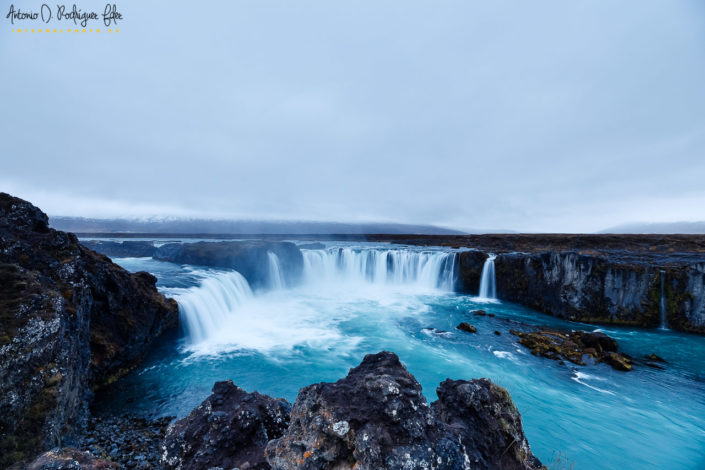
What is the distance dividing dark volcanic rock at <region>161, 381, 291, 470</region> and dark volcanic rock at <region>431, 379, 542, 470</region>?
246 centimetres

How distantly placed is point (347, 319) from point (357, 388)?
62.7 ft

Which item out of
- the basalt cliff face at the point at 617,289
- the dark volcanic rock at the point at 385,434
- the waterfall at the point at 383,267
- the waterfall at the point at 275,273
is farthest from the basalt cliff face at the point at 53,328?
the basalt cliff face at the point at 617,289

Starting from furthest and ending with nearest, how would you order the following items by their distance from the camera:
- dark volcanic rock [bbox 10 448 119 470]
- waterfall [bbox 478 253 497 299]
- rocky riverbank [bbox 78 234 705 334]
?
1. waterfall [bbox 478 253 497 299]
2. rocky riverbank [bbox 78 234 705 334]
3. dark volcanic rock [bbox 10 448 119 470]

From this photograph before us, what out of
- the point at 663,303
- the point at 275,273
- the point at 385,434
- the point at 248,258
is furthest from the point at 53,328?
the point at 663,303

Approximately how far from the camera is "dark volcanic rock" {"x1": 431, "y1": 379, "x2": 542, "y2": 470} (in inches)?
127

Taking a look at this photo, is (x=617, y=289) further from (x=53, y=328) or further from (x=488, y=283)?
(x=53, y=328)

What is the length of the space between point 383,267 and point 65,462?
3394cm

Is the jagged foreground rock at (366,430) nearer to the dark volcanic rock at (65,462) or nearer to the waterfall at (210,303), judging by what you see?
the dark volcanic rock at (65,462)

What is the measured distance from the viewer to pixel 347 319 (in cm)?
2175

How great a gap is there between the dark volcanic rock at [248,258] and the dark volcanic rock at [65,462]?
2460 cm

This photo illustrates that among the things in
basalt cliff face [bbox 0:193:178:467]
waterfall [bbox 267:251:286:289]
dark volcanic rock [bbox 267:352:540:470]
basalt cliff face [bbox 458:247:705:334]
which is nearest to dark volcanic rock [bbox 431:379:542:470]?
dark volcanic rock [bbox 267:352:540:470]

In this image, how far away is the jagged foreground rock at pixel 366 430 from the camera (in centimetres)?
276

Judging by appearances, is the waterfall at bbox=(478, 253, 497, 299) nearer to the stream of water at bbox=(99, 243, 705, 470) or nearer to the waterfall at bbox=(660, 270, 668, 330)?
the stream of water at bbox=(99, 243, 705, 470)

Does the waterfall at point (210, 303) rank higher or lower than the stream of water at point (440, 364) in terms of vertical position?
higher
